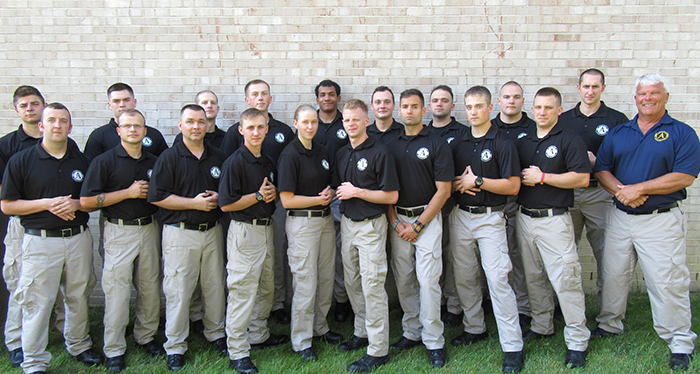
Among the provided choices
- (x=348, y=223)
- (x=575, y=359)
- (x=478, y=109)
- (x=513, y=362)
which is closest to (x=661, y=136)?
Answer: (x=478, y=109)

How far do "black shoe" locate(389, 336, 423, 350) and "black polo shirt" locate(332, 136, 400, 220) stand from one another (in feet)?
4.61

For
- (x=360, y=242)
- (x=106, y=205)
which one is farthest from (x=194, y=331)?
(x=360, y=242)

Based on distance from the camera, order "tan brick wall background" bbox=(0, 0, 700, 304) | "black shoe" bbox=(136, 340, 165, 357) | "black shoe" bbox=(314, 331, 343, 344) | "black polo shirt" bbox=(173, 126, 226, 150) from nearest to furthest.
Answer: "black shoe" bbox=(136, 340, 165, 357) → "black shoe" bbox=(314, 331, 343, 344) → "black polo shirt" bbox=(173, 126, 226, 150) → "tan brick wall background" bbox=(0, 0, 700, 304)

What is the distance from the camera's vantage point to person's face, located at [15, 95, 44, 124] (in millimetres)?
4480

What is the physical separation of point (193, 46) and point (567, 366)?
5590 mm

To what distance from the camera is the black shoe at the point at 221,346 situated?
172 inches

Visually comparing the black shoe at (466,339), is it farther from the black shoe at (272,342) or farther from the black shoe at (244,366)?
the black shoe at (244,366)

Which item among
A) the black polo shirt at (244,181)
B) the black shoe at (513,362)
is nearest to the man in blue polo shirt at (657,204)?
the black shoe at (513,362)

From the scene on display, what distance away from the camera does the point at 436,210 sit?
416cm

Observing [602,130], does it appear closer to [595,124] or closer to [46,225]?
[595,124]

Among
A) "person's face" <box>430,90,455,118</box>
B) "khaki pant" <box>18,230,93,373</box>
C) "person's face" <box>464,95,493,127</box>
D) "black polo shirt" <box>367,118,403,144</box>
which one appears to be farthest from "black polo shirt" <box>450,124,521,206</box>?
"khaki pant" <box>18,230,93,373</box>

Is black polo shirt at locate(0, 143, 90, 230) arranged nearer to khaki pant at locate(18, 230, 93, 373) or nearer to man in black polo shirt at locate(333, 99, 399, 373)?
khaki pant at locate(18, 230, 93, 373)

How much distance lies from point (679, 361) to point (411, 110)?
3446mm

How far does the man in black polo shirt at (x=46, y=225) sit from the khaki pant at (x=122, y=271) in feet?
0.85
